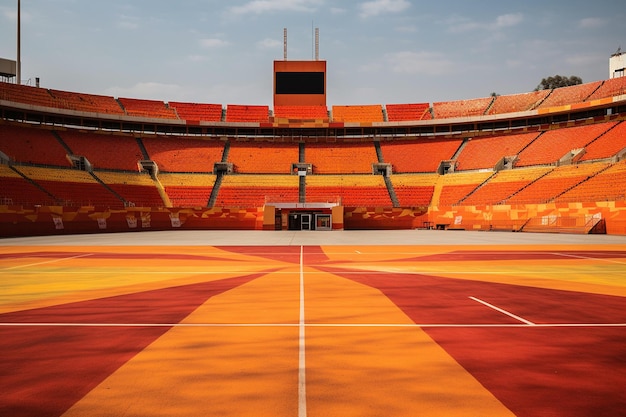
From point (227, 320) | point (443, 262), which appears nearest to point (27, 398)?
point (227, 320)

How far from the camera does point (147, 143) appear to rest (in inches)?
2269

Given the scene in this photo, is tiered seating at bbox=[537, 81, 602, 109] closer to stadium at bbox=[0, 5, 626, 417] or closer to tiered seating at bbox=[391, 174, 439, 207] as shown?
stadium at bbox=[0, 5, 626, 417]

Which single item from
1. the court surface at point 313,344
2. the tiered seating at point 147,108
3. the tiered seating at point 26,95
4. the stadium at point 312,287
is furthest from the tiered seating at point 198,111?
the court surface at point 313,344

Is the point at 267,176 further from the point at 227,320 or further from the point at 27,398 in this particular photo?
the point at 27,398

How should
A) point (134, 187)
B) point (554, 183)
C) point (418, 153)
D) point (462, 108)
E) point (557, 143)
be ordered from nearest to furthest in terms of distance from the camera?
point (554, 183)
point (134, 187)
point (557, 143)
point (418, 153)
point (462, 108)

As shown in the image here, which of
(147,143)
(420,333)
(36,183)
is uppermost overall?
(147,143)

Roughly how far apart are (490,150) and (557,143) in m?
7.39

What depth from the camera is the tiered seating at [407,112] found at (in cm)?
6228

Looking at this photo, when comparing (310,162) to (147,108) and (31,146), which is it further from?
(31,146)

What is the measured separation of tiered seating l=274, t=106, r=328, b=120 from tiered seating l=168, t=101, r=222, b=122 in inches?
340

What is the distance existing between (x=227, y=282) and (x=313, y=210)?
34.5 metres

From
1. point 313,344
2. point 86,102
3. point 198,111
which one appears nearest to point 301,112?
point 198,111

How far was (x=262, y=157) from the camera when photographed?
191ft

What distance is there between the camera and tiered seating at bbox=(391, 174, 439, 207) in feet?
168
